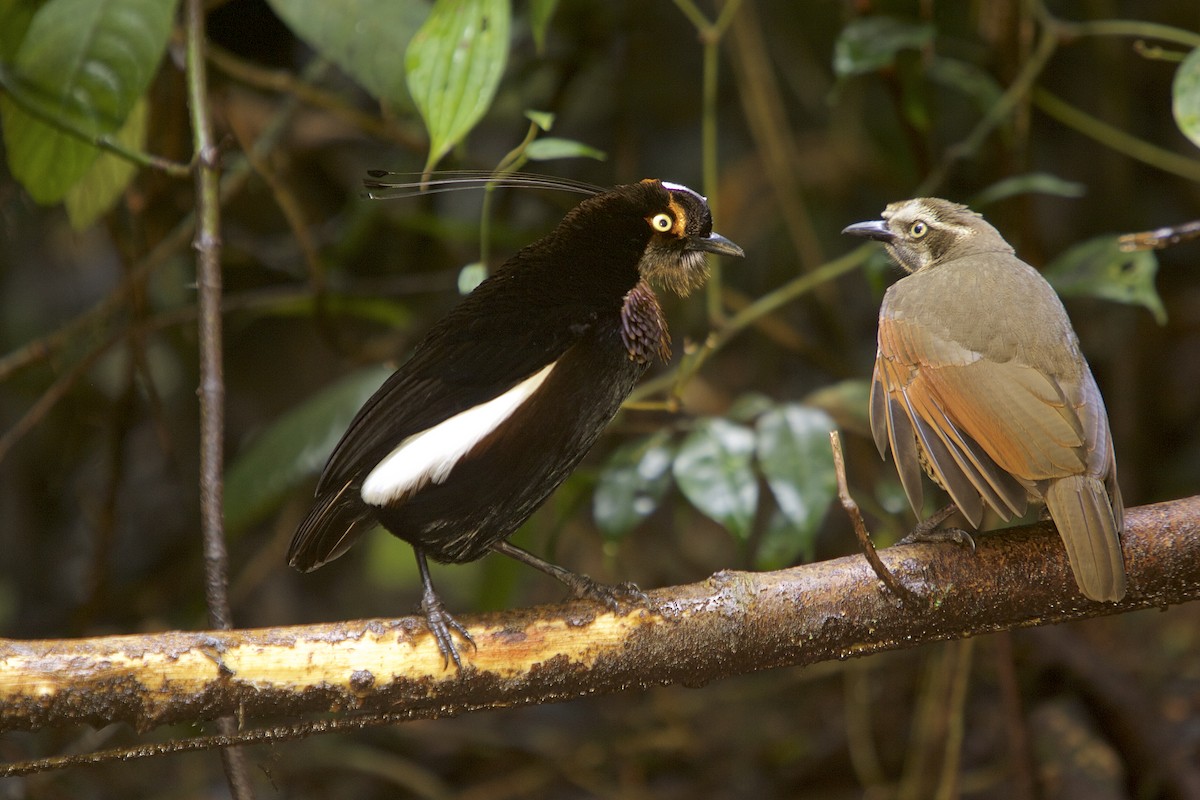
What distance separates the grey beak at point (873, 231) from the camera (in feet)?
8.05

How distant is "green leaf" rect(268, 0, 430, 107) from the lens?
2688 mm

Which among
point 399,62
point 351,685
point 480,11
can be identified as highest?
point 480,11

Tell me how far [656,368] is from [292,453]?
1692mm

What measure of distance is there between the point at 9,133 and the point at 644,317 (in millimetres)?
1583

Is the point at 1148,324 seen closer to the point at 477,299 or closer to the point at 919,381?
the point at 919,381

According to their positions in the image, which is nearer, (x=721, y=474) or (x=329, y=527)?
(x=329, y=527)

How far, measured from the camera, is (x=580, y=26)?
4.10 m

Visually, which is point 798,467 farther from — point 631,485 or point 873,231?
point 873,231

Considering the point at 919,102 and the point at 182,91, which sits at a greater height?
the point at 182,91

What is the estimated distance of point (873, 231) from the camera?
2.48 m

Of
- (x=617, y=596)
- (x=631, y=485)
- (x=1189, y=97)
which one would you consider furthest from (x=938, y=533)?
(x=1189, y=97)

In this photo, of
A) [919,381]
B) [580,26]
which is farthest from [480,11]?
[580,26]

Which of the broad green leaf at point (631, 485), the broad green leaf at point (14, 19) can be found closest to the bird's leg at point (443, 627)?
the broad green leaf at point (631, 485)

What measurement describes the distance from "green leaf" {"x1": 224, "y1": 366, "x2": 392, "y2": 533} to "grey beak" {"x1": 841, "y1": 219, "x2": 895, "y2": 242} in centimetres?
131
